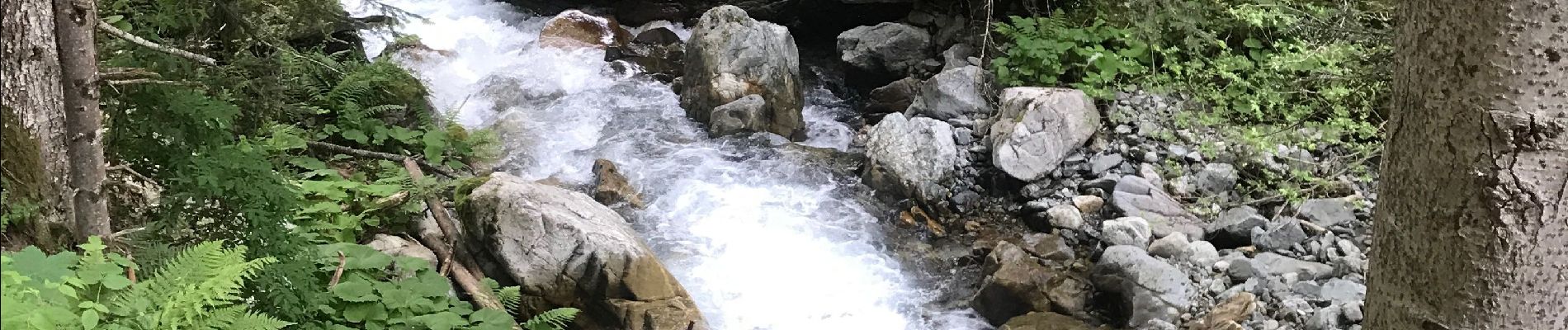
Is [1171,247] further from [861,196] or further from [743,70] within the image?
[743,70]

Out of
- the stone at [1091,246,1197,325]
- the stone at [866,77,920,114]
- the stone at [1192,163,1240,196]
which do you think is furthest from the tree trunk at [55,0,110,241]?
the stone at [866,77,920,114]

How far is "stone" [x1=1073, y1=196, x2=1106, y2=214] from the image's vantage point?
6852 mm

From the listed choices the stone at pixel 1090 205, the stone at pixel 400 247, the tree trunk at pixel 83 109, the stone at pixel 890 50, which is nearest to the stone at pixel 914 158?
the stone at pixel 1090 205

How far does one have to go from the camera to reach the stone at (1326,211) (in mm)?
5875

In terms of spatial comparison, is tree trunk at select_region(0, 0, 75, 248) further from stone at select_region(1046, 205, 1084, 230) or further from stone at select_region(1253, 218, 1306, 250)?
stone at select_region(1253, 218, 1306, 250)

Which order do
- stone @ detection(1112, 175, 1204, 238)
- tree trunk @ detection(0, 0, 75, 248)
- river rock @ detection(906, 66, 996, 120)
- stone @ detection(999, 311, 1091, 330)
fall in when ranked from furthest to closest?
river rock @ detection(906, 66, 996, 120)
stone @ detection(1112, 175, 1204, 238)
stone @ detection(999, 311, 1091, 330)
tree trunk @ detection(0, 0, 75, 248)

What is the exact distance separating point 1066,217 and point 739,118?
3.36 meters

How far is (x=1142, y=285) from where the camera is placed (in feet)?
18.2

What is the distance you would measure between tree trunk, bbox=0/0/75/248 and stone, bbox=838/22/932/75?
26.6 feet

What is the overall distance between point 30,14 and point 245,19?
2827 mm

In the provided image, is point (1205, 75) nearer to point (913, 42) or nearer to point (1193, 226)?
point (1193, 226)

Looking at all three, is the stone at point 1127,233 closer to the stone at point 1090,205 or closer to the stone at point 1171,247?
the stone at point 1171,247

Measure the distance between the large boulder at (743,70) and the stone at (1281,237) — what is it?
13.8ft

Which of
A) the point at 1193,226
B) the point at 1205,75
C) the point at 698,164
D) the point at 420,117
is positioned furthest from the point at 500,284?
the point at 1205,75
